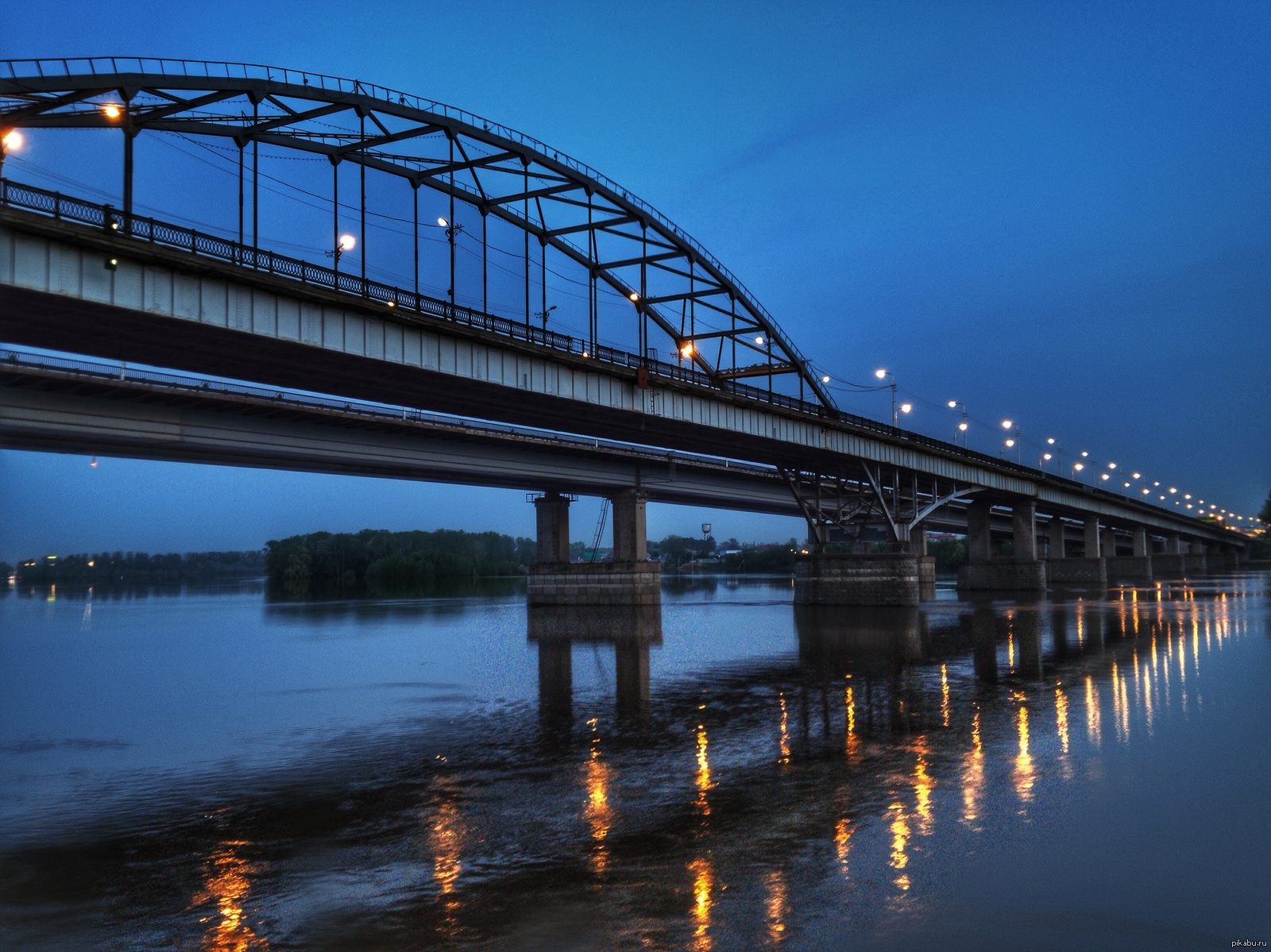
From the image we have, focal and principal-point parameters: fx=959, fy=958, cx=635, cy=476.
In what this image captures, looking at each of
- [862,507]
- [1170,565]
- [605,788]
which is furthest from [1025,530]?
[605,788]

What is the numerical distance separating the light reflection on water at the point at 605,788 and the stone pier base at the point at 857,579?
27670mm

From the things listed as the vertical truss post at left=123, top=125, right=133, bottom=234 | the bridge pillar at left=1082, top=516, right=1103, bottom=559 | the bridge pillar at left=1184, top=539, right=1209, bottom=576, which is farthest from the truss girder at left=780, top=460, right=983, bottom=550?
the bridge pillar at left=1184, top=539, right=1209, bottom=576

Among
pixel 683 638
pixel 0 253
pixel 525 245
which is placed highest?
pixel 525 245

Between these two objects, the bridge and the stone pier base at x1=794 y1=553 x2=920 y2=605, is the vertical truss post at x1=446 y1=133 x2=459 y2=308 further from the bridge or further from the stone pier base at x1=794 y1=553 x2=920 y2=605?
the stone pier base at x1=794 y1=553 x2=920 y2=605

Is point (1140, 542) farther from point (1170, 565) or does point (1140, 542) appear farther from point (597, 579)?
point (597, 579)

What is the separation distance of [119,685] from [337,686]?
7.21 meters

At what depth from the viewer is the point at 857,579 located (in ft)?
214

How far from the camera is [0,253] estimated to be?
74.9 feet

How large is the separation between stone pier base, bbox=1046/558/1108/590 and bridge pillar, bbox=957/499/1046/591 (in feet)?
38.5

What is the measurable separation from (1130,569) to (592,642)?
116m

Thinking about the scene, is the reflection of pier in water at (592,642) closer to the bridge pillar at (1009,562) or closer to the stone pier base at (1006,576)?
the stone pier base at (1006,576)

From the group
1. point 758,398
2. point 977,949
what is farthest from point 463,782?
point 758,398

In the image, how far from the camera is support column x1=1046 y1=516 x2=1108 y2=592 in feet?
359

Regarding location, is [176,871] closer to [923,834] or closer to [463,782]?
[463,782]
